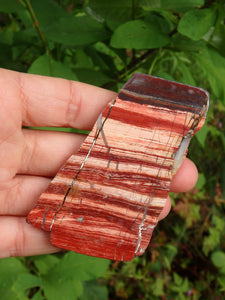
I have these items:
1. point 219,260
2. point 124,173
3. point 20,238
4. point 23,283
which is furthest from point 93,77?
point 219,260

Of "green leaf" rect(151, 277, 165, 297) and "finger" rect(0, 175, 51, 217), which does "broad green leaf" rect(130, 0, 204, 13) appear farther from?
"green leaf" rect(151, 277, 165, 297)

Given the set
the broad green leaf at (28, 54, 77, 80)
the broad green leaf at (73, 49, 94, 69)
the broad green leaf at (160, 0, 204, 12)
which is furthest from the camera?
the broad green leaf at (73, 49, 94, 69)

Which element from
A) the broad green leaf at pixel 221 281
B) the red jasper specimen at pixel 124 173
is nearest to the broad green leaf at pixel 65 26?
the red jasper specimen at pixel 124 173

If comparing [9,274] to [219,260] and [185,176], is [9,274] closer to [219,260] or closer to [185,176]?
[185,176]

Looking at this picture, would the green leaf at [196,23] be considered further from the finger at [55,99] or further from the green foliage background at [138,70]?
the finger at [55,99]

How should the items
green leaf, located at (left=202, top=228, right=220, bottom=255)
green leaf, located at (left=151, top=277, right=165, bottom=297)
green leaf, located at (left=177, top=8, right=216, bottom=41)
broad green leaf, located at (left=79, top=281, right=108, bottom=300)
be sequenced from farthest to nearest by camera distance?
green leaf, located at (left=202, top=228, right=220, bottom=255)
green leaf, located at (left=151, top=277, right=165, bottom=297)
broad green leaf, located at (left=79, top=281, right=108, bottom=300)
green leaf, located at (left=177, top=8, right=216, bottom=41)

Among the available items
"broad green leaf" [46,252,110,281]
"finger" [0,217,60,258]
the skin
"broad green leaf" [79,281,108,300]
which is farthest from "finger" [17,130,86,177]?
"broad green leaf" [79,281,108,300]

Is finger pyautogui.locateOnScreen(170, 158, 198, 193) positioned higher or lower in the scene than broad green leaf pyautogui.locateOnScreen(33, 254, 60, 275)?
higher

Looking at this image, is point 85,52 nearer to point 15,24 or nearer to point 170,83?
point 170,83
